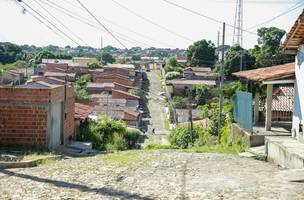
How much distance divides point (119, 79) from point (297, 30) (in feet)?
196

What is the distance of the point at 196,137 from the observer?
75.4ft

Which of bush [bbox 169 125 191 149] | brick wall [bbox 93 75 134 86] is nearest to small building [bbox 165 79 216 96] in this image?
brick wall [bbox 93 75 134 86]

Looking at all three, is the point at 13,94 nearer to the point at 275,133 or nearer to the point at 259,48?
the point at 275,133

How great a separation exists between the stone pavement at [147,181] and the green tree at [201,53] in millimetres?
64894

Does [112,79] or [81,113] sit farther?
[112,79]

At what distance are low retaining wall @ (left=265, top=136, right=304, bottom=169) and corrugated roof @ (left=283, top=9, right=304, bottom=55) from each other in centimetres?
277

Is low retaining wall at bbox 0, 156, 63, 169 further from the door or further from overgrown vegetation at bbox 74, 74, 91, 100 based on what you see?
overgrown vegetation at bbox 74, 74, 91, 100

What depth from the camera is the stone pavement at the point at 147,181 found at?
6.72 m

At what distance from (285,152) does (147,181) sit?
4.18m

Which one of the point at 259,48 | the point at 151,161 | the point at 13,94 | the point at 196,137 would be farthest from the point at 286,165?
the point at 259,48

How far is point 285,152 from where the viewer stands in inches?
408

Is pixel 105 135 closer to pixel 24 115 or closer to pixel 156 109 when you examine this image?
pixel 24 115

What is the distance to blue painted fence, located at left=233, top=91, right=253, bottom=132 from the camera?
1408 centimetres

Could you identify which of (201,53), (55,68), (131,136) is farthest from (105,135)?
(55,68)
